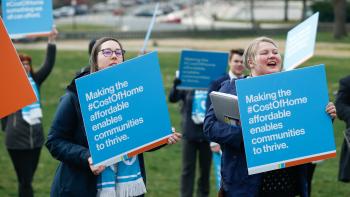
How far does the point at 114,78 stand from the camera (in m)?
5.17

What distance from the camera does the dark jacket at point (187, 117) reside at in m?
9.16

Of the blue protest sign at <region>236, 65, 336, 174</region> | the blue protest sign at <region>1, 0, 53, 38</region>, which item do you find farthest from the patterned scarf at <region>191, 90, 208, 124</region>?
the blue protest sign at <region>236, 65, 336, 174</region>

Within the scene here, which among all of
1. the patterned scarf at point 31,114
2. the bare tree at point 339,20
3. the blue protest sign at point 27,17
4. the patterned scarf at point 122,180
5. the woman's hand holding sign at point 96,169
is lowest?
the bare tree at point 339,20

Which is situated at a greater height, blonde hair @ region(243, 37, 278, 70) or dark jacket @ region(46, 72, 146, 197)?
blonde hair @ region(243, 37, 278, 70)

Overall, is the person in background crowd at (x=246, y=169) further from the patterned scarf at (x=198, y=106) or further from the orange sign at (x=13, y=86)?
the patterned scarf at (x=198, y=106)

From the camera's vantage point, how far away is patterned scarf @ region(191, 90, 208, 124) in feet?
29.9

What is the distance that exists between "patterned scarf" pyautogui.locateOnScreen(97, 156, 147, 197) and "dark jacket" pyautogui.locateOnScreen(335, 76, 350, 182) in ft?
7.76

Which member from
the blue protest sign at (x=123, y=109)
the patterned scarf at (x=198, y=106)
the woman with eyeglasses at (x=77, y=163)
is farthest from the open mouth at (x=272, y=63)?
the patterned scarf at (x=198, y=106)

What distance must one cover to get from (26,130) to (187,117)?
6.07ft

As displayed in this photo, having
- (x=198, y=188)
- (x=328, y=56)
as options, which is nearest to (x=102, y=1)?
(x=328, y=56)

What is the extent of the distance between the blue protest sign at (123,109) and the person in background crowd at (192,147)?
3926mm

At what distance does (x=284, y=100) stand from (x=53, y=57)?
172 inches

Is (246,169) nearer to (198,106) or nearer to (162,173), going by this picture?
(198,106)

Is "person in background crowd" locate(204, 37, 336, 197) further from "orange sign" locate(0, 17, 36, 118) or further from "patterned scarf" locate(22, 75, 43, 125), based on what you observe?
"patterned scarf" locate(22, 75, 43, 125)
